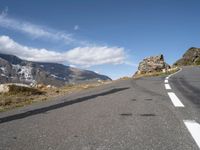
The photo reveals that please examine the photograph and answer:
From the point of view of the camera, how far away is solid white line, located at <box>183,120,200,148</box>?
14.9ft

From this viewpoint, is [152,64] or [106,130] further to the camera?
[152,64]

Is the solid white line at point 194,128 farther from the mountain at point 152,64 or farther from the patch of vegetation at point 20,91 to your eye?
the mountain at point 152,64

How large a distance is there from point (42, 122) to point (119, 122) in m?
1.66

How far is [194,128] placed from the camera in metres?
5.14

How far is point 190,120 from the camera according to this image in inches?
229

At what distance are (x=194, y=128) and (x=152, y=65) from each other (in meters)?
48.9

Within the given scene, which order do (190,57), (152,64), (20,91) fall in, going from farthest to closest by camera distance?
(190,57) < (152,64) < (20,91)

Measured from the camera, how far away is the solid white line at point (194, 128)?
4.54 meters

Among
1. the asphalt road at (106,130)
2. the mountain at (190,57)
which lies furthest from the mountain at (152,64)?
the mountain at (190,57)

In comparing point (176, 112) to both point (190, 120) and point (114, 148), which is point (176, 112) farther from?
point (114, 148)

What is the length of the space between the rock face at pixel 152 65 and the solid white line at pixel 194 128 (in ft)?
151

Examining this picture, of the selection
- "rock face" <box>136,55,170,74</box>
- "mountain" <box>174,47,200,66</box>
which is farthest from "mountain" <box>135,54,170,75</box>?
"mountain" <box>174,47,200,66</box>

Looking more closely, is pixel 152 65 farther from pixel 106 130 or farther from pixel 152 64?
pixel 106 130

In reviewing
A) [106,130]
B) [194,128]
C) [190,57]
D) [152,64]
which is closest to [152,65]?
[152,64]
